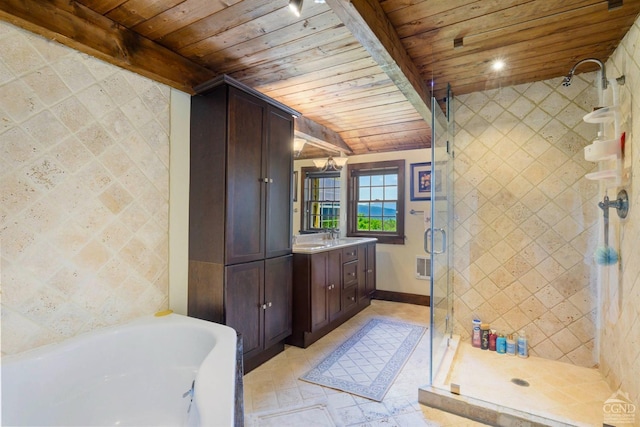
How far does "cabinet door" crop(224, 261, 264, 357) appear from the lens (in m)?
2.11

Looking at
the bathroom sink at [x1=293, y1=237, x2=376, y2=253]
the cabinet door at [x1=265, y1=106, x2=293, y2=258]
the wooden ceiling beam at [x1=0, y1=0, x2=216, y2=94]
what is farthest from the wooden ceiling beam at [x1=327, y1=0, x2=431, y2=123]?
the bathroom sink at [x1=293, y1=237, x2=376, y2=253]

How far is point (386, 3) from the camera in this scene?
158cm

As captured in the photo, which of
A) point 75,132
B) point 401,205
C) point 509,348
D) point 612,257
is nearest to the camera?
point 75,132

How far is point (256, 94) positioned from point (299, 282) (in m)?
1.61

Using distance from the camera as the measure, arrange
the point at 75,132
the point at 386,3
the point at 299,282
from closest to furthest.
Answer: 1. the point at 386,3
2. the point at 75,132
3. the point at 299,282

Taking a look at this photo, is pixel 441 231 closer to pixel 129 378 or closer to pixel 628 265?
pixel 628 265

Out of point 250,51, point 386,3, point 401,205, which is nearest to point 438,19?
point 386,3

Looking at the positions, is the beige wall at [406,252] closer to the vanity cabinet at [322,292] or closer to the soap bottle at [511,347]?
the vanity cabinet at [322,292]

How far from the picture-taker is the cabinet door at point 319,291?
9.03ft

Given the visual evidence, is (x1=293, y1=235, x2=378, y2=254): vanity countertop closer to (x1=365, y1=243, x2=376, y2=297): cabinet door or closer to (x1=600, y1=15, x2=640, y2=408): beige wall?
(x1=365, y1=243, x2=376, y2=297): cabinet door

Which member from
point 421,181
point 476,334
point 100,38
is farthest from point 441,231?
point 100,38

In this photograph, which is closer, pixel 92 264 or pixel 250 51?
pixel 92 264

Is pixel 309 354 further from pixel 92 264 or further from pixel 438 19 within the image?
pixel 438 19

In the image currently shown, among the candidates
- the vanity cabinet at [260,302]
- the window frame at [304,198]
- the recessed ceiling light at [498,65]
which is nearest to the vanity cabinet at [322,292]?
the vanity cabinet at [260,302]
